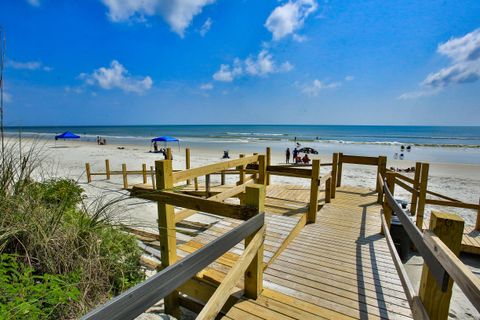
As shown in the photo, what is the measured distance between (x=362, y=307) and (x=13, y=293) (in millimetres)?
3237

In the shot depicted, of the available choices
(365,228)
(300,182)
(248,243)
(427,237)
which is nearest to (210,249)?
(248,243)

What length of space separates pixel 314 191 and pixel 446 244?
11.3 ft

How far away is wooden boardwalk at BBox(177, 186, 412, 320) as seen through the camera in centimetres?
256

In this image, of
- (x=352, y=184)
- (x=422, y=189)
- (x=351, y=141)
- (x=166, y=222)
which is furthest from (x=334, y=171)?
(x=351, y=141)

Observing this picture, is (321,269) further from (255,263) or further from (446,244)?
(446,244)

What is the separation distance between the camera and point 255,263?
8.34 feet

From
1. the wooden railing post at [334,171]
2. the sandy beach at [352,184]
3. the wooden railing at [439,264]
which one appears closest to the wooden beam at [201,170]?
the sandy beach at [352,184]

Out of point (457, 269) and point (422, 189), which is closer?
point (457, 269)

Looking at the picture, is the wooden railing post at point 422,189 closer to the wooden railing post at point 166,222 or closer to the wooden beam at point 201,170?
the wooden beam at point 201,170

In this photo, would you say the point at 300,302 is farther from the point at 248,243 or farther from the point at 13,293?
the point at 13,293

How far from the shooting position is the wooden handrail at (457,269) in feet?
3.36

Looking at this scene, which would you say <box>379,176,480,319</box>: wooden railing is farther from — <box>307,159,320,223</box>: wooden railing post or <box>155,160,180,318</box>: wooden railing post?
<box>307,159,320,223</box>: wooden railing post

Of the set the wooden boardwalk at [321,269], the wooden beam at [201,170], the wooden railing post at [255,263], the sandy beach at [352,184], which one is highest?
the wooden beam at [201,170]

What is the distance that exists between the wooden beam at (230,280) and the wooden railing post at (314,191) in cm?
265
